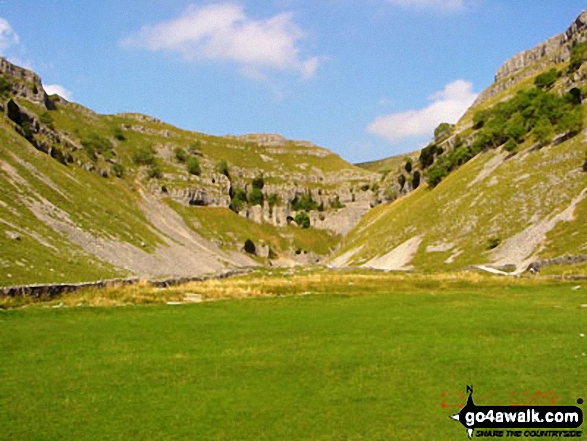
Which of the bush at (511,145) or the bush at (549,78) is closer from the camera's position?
the bush at (511,145)

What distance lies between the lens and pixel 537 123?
124 meters

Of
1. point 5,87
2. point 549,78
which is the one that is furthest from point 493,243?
point 5,87

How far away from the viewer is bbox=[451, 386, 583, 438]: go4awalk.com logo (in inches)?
496

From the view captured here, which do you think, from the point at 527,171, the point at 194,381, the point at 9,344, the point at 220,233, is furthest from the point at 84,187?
the point at 194,381

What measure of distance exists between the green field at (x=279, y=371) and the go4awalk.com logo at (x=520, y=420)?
1.73ft

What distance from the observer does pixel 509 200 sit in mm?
105938

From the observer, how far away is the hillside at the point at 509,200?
86.2 metres

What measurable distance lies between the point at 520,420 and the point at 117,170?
18963cm

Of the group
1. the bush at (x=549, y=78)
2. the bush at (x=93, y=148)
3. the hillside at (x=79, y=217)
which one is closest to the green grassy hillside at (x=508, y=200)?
the bush at (x=549, y=78)

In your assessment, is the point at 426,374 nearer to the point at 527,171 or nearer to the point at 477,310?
the point at 477,310

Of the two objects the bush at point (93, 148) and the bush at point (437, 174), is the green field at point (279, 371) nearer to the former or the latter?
the bush at point (437, 174)

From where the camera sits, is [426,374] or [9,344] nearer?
[426,374]

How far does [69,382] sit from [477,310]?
25.3m

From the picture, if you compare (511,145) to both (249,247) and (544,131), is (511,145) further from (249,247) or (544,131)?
(249,247)
